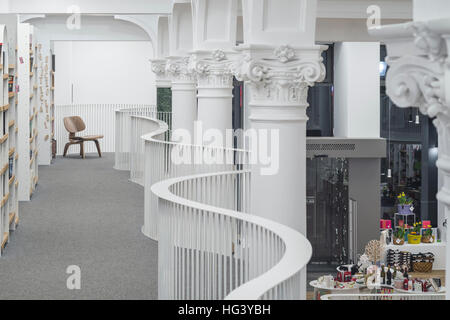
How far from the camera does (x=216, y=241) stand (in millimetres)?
5922

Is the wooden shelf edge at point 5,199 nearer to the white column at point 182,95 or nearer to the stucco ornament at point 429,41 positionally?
the white column at point 182,95

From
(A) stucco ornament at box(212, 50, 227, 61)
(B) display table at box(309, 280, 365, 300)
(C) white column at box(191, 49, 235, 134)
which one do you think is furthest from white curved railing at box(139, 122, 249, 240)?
(B) display table at box(309, 280, 365, 300)

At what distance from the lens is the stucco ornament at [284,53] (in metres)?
6.95

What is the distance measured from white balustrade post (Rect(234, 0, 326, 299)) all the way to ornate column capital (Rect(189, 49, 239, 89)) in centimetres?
445

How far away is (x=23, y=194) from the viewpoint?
14.1 meters

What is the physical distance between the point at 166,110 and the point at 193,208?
1642 cm

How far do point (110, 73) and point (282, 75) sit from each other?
65.1 feet

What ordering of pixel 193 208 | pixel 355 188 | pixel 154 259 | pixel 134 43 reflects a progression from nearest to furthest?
pixel 193 208 < pixel 154 259 < pixel 355 188 < pixel 134 43

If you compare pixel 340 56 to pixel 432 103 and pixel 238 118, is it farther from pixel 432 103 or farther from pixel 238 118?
pixel 432 103

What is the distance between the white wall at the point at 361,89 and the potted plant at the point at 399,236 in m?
2.26

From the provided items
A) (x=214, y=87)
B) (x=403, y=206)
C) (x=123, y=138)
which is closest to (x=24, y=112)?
(x=214, y=87)

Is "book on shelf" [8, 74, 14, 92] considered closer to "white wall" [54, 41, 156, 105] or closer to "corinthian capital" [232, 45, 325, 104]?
"corinthian capital" [232, 45, 325, 104]

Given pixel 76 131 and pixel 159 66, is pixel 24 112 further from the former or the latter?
pixel 76 131
